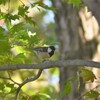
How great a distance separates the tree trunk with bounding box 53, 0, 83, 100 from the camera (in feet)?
14.8

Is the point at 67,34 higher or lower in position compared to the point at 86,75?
higher

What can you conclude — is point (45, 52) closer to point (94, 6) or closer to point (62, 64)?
point (62, 64)

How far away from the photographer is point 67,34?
467 centimetres

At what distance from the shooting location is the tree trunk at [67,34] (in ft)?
14.8

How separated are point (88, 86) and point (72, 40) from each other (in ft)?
2.03

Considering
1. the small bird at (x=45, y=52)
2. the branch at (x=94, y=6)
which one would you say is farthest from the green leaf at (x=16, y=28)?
the branch at (x=94, y=6)

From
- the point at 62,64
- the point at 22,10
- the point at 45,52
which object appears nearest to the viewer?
the point at 62,64

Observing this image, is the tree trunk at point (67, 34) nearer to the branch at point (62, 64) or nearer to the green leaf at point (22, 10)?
the green leaf at point (22, 10)

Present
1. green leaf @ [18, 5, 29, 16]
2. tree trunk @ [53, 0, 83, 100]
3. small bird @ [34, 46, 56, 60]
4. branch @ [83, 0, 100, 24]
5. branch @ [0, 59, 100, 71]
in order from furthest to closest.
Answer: tree trunk @ [53, 0, 83, 100], small bird @ [34, 46, 56, 60], green leaf @ [18, 5, 29, 16], branch @ [0, 59, 100, 71], branch @ [83, 0, 100, 24]

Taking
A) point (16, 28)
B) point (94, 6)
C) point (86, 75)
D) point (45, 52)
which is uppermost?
point (94, 6)

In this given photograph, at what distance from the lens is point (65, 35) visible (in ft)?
15.4

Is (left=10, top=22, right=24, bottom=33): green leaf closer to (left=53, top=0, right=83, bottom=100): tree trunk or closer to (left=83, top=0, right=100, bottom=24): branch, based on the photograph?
(left=83, top=0, right=100, bottom=24): branch

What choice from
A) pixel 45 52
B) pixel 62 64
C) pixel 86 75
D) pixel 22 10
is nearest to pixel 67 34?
pixel 45 52

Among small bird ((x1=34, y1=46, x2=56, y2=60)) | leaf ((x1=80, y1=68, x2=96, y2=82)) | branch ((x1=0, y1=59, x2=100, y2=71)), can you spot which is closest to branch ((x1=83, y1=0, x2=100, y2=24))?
branch ((x1=0, y1=59, x2=100, y2=71))
